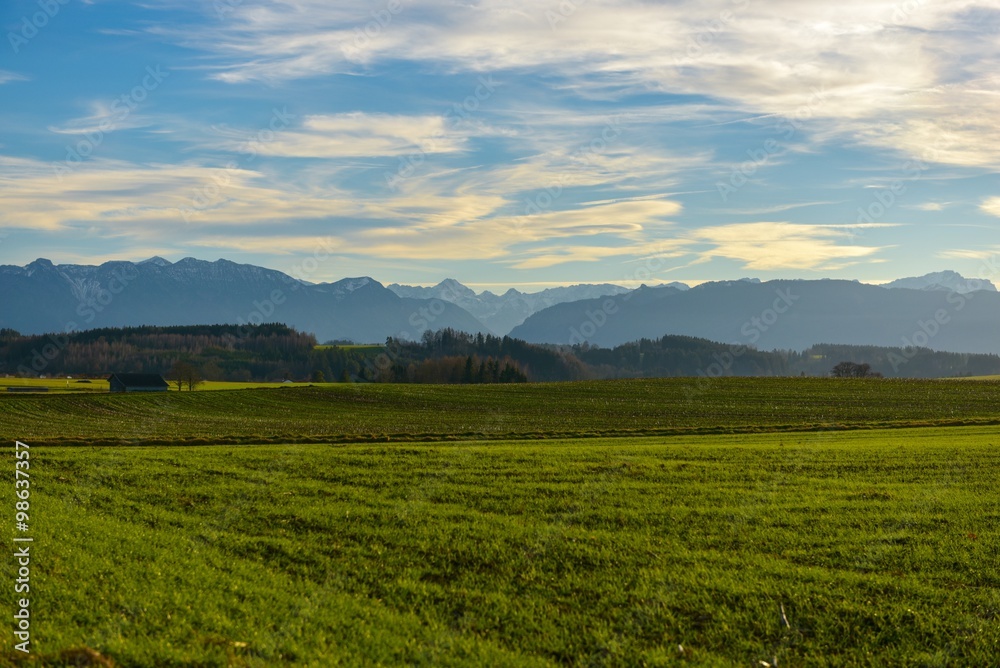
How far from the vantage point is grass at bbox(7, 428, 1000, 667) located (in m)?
10.5

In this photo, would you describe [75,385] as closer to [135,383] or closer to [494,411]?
[135,383]

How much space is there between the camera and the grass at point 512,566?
34.6 feet

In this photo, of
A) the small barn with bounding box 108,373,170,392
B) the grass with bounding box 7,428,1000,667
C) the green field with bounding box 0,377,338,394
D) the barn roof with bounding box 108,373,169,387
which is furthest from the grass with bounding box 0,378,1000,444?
the barn roof with bounding box 108,373,169,387

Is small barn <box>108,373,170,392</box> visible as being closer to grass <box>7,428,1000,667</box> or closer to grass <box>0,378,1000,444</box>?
grass <box>0,378,1000,444</box>

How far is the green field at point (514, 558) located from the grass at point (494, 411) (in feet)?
67.9

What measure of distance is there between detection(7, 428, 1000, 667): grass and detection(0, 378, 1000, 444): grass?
77.0ft

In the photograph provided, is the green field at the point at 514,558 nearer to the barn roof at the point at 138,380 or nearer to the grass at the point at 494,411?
the grass at the point at 494,411

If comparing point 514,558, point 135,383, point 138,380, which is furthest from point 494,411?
point 138,380

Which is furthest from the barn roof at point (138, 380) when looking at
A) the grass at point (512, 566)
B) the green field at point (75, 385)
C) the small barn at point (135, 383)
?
the grass at point (512, 566)

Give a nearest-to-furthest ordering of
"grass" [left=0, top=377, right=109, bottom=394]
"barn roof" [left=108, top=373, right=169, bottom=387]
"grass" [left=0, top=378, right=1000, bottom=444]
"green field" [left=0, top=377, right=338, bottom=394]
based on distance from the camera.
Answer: "grass" [left=0, top=378, right=1000, bottom=444]
"grass" [left=0, top=377, right=109, bottom=394]
"green field" [left=0, top=377, right=338, bottom=394]
"barn roof" [left=108, top=373, right=169, bottom=387]

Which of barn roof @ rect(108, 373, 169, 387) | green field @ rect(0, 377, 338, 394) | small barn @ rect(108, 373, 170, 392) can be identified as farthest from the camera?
barn roof @ rect(108, 373, 169, 387)

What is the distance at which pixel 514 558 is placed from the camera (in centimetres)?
1425

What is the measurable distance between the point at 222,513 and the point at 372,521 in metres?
3.87

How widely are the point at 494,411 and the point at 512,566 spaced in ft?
205
